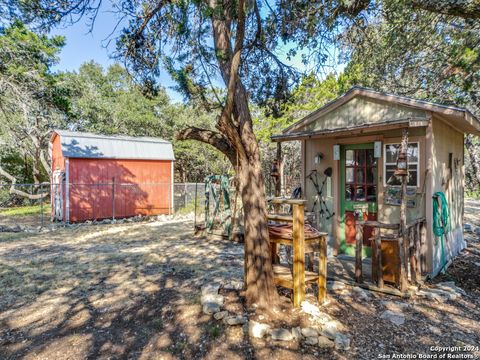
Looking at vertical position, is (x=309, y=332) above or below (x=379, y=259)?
below

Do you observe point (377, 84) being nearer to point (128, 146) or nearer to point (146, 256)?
point (146, 256)

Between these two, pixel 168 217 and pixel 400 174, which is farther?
pixel 168 217

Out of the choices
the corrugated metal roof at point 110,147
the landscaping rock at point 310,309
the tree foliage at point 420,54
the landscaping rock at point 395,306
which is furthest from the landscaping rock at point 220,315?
the corrugated metal roof at point 110,147

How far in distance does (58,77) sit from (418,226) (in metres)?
8.81

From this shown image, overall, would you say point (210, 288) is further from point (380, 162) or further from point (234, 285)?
point (380, 162)

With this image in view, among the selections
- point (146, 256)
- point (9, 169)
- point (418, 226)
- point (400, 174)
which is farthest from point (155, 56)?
point (9, 169)

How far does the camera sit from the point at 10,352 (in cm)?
277

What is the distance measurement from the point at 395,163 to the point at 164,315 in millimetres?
4308

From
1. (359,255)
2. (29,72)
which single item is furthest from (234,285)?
(29,72)

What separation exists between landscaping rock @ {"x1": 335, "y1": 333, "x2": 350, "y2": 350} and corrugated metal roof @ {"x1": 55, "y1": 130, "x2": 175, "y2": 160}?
11.2 metres

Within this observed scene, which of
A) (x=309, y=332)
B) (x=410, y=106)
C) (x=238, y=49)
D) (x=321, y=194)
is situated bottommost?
(x=309, y=332)

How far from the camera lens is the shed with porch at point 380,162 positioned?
15.5 feet

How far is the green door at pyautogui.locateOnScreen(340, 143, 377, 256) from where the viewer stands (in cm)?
548

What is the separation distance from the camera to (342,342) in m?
2.80
